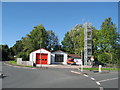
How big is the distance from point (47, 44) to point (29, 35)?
813 centimetres

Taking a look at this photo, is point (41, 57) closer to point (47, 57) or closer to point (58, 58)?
point (47, 57)

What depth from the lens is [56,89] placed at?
888 centimetres

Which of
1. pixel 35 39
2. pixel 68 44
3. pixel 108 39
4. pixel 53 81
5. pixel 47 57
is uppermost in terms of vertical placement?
pixel 35 39

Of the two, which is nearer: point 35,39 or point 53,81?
point 53,81

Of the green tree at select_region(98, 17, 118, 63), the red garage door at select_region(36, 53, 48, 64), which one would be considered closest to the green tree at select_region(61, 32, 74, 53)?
the green tree at select_region(98, 17, 118, 63)

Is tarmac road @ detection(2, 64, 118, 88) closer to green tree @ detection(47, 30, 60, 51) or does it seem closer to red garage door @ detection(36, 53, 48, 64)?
red garage door @ detection(36, 53, 48, 64)

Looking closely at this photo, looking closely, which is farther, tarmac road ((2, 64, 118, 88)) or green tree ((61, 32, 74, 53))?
green tree ((61, 32, 74, 53))

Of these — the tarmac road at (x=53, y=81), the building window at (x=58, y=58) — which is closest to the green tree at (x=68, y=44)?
the building window at (x=58, y=58)

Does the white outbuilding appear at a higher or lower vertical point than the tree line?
lower

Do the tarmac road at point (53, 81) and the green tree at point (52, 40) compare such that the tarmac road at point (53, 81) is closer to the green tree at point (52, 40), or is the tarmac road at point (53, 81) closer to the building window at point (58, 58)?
the building window at point (58, 58)

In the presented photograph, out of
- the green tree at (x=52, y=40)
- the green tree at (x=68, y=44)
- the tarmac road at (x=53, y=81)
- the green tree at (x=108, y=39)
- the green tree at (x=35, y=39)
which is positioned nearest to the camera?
the tarmac road at (x=53, y=81)

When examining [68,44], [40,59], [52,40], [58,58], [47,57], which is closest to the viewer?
[40,59]

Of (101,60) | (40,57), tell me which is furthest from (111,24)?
(40,57)

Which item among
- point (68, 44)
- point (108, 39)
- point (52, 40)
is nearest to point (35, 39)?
point (52, 40)
